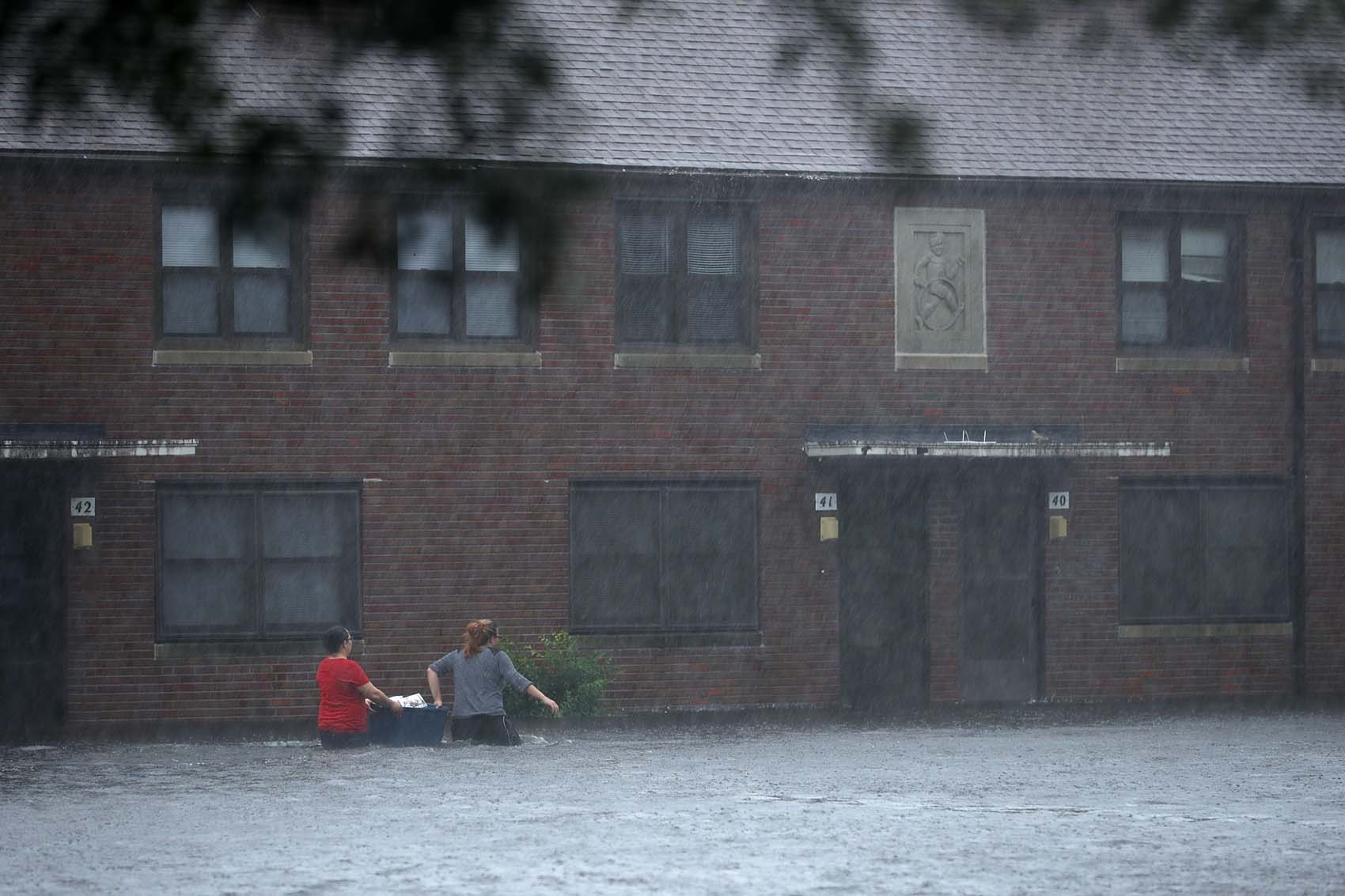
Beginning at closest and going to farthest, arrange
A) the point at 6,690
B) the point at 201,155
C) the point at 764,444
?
the point at 201,155 → the point at 6,690 → the point at 764,444

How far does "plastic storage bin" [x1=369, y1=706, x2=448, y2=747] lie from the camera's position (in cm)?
1725

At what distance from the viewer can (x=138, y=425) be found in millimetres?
19812

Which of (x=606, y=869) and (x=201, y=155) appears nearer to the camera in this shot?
(x=201, y=155)

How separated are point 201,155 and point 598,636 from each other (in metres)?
14.9

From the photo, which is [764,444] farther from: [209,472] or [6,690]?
[6,690]

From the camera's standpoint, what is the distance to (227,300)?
20.2 metres

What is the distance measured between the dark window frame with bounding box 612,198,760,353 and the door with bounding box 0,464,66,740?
627 cm

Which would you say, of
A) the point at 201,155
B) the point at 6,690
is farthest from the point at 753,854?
the point at 6,690

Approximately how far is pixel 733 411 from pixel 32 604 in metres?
7.65

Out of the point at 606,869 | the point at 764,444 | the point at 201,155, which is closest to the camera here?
the point at 201,155

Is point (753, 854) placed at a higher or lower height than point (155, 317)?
lower

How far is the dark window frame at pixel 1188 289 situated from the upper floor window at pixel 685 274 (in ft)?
14.7

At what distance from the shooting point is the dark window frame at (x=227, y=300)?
20000mm

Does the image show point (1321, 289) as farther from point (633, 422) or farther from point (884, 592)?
point (633, 422)
